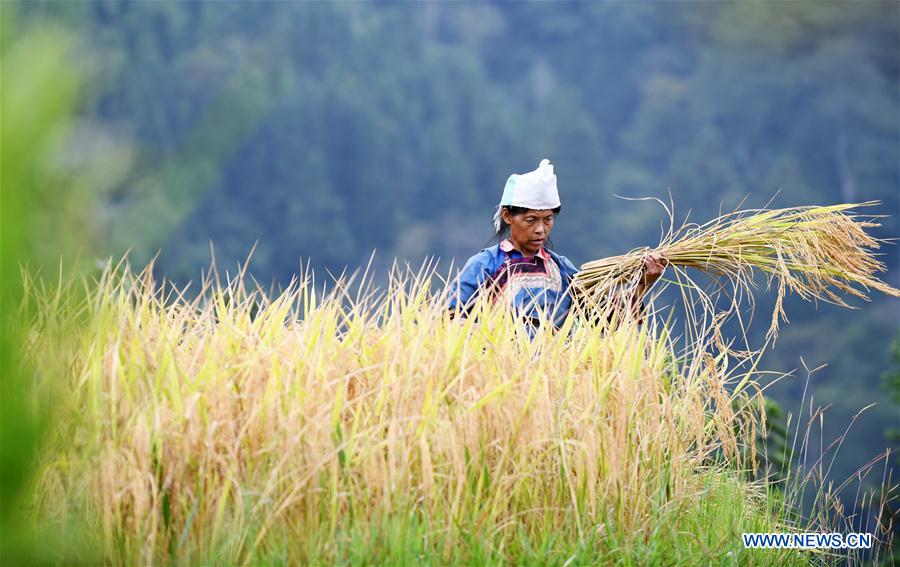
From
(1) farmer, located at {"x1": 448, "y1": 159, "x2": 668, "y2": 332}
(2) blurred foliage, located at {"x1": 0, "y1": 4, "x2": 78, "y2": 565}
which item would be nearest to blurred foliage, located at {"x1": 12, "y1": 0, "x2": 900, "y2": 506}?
(1) farmer, located at {"x1": 448, "y1": 159, "x2": 668, "y2": 332}

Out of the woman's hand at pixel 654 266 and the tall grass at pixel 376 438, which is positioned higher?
the woman's hand at pixel 654 266

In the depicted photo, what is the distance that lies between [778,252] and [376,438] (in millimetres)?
1422

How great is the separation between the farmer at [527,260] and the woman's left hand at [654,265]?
0.6 inches

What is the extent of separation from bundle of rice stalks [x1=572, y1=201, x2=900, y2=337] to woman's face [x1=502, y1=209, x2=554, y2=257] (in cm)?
27

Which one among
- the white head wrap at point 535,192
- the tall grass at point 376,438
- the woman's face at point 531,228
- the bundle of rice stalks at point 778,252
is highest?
the white head wrap at point 535,192

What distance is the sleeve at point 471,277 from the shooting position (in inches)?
138

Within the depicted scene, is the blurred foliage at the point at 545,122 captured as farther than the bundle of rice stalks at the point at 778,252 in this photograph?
Yes

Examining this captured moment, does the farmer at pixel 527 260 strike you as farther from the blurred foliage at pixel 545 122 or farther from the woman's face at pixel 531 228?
→ the blurred foliage at pixel 545 122

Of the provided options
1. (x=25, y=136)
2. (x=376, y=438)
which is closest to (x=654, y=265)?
(x=376, y=438)

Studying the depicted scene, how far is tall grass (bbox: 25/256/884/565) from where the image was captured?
2332mm

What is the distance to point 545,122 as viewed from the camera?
2032 inches

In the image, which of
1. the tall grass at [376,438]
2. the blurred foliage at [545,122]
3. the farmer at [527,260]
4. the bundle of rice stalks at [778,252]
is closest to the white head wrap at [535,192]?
the farmer at [527,260]

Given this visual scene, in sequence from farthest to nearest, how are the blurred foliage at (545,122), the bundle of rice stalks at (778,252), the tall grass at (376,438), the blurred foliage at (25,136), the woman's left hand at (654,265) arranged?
the blurred foliage at (545,122) → the woman's left hand at (654,265) → the bundle of rice stalks at (778,252) → the tall grass at (376,438) → the blurred foliage at (25,136)

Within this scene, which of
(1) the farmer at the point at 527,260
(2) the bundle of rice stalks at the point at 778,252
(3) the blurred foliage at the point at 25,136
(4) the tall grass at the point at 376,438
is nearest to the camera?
(3) the blurred foliage at the point at 25,136
